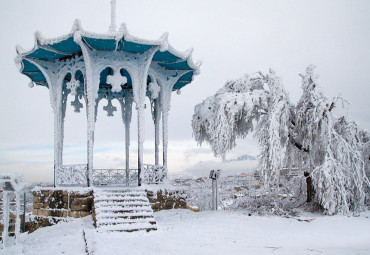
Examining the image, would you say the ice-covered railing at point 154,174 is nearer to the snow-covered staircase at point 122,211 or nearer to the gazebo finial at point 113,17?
the snow-covered staircase at point 122,211

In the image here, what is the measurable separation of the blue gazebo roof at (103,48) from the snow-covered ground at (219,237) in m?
5.62

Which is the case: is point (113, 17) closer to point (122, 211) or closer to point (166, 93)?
point (166, 93)

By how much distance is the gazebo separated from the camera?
12.5m

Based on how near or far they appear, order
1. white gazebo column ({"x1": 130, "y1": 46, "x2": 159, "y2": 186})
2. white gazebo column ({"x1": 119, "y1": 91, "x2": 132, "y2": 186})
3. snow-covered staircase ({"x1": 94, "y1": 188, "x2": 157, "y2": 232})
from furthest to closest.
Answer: white gazebo column ({"x1": 119, "y1": 91, "x2": 132, "y2": 186}) → white gazebo column ({"x1": 130, "y1": 46, "x2": 159, "y2": 186}) → snow-covered staircase ({"x1": 94, "y1": 188, "x2": 157, "y2": 232})

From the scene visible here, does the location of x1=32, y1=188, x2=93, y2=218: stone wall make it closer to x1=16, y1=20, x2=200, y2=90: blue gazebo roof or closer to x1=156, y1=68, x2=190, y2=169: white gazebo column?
x1=156, y1=68, x2=190, y2=169: white gazebo column

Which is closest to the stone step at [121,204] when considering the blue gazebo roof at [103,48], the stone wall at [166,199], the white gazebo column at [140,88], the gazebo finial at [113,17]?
the stone wall at [166,199]

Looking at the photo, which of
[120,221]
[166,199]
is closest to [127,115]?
[166,199]

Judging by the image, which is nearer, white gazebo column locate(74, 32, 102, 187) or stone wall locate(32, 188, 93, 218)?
stone wall locate(32, 188, 93, 218)

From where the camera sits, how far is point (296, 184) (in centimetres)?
1475

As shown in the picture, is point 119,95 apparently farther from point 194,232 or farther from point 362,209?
point 362,209

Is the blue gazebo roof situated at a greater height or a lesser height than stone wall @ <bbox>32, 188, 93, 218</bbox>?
greater

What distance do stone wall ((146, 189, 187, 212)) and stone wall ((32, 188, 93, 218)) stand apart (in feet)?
7.03

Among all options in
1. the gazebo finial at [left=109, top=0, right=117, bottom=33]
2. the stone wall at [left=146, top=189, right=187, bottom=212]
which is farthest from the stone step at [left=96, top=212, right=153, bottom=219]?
the gazebo finial at [left=109, top=0, right=117, bottom=33]

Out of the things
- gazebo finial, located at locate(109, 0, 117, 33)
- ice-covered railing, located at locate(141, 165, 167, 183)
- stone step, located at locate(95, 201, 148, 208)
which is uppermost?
gazebo finial, located at locate(109, 0, 117, 33)
